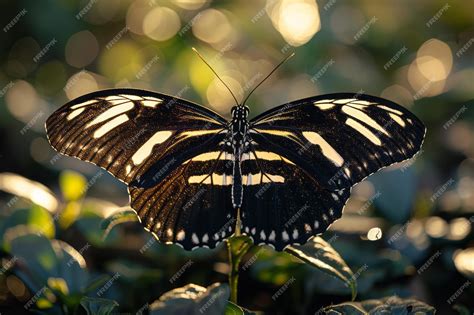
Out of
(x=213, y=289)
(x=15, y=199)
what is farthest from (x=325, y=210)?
(x=15, y=199)

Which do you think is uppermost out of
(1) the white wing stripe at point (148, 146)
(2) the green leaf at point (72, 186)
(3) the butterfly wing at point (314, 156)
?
(3) the butterfly wing at point (314, 156)

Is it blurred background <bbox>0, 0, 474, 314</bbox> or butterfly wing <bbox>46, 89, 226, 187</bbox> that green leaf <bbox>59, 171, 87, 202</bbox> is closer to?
blurred background <bbox>0, 0, 474, 314</bbox>

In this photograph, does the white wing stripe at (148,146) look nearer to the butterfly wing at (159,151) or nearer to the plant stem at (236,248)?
the butterfly wing at (159,151)

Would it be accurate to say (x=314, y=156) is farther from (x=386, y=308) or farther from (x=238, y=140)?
(x=386, y=308)

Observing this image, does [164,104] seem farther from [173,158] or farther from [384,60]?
[384,60]

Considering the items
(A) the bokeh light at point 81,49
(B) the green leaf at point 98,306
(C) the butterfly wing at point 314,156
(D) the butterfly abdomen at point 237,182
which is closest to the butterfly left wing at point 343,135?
(C) the butterfly wing at point 314,156

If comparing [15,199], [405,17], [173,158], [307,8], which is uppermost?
[405,17]

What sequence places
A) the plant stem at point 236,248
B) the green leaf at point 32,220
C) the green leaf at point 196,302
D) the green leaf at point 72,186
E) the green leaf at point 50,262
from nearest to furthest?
the green leaf at point 196,302
the plant stem at point 236,248
the green leaf at point 50,262
the green leaf at point 32,220
the green leaf at point 72,186
